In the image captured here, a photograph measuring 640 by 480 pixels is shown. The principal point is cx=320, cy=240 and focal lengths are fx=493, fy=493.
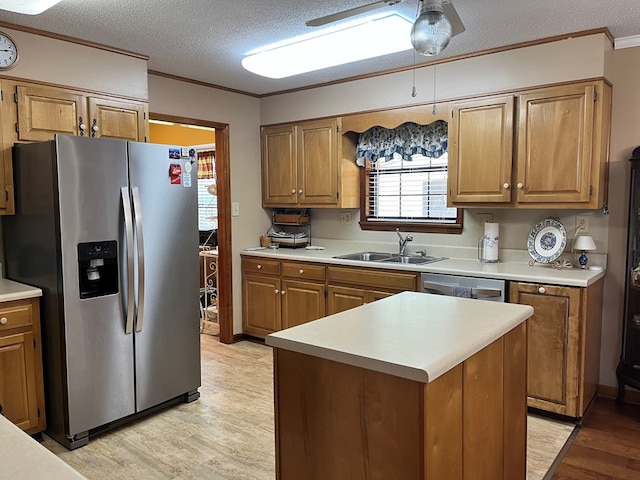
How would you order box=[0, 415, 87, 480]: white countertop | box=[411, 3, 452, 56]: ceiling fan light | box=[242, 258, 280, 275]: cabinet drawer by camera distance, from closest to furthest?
box=[0, 415, 87, 480]: white countertop < box=[411, 3, 452, 56]: ceiling fan light < box=[242, 258, 280, 275]: cabinet drawer

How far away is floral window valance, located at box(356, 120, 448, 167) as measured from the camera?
3888mm

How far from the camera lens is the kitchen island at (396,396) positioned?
1402 mm

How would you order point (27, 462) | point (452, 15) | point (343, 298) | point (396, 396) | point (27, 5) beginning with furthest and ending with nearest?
point (343, 298) < point (27, 5) < point (452, 15) < point (396, 396) < point (27, 462)

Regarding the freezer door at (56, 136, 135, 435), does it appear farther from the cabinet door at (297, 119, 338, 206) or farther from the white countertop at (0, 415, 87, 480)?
the cabinet door at (297, 119, 338, 206)

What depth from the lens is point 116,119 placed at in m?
3.34

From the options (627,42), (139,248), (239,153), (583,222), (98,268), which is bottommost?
(98,268)

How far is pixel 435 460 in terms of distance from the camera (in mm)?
1426

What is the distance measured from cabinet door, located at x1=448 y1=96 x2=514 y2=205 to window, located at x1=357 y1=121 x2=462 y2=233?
33 cm

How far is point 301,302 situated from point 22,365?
2.16 m

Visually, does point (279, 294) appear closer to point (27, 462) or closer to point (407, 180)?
point (407, 180)

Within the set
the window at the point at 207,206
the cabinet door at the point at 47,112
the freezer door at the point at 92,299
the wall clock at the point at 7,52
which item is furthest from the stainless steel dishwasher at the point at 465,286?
the window at the point at 207,206

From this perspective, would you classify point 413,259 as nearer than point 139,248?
No

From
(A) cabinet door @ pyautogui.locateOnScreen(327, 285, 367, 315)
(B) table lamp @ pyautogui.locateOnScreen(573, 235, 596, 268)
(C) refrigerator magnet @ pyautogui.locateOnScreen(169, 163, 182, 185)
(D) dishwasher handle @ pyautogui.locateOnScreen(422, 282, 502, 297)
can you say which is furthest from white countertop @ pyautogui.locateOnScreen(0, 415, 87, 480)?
(B) table lamp @ pyautogui.locateOnScreen(573, 235, 596, 268)

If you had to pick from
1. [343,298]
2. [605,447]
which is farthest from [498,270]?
[343,298]
